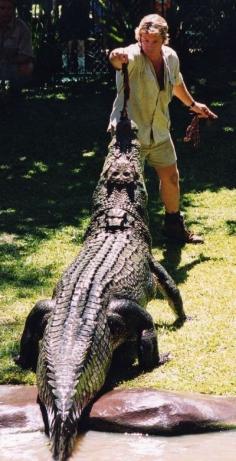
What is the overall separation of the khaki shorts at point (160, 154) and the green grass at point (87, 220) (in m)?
0.80

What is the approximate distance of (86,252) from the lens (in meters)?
5.06

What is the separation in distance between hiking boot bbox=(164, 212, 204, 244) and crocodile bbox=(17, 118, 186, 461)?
130 cm

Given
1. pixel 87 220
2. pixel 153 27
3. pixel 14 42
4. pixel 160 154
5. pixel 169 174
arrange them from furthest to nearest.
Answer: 1. pixel 14 42
2. pixel 87 220
3. pixel 169 174
4. pixel 160 154
5. pixel 153 27

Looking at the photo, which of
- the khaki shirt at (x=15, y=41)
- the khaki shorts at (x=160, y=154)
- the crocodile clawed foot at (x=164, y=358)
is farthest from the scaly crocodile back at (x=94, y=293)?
the khaki shirt at (x=15, y=41)

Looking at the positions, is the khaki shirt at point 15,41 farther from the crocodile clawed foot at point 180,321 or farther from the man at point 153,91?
the crocodile clawed foot at point 180,321

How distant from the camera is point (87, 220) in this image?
7922mm

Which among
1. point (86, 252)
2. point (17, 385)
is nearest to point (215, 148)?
point (86, 252)

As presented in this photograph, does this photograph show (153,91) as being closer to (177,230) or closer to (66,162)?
(177,230)

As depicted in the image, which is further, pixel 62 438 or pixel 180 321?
pixel 180 321

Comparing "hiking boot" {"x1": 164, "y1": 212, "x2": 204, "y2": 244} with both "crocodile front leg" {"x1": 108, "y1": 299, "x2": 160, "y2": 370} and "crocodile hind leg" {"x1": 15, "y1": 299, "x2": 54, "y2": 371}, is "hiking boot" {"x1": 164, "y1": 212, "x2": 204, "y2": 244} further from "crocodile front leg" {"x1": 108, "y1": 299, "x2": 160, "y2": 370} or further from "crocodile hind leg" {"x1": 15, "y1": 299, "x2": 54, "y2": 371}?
"crocodile hind leg" {"x1": 15, "y1": 299, "x2": 54, "y2": 371}

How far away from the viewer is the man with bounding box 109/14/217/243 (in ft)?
20.0

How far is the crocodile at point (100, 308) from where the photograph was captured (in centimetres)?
376

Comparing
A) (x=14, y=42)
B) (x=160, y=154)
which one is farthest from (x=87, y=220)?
(x=14, y=42)

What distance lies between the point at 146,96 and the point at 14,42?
421cm
